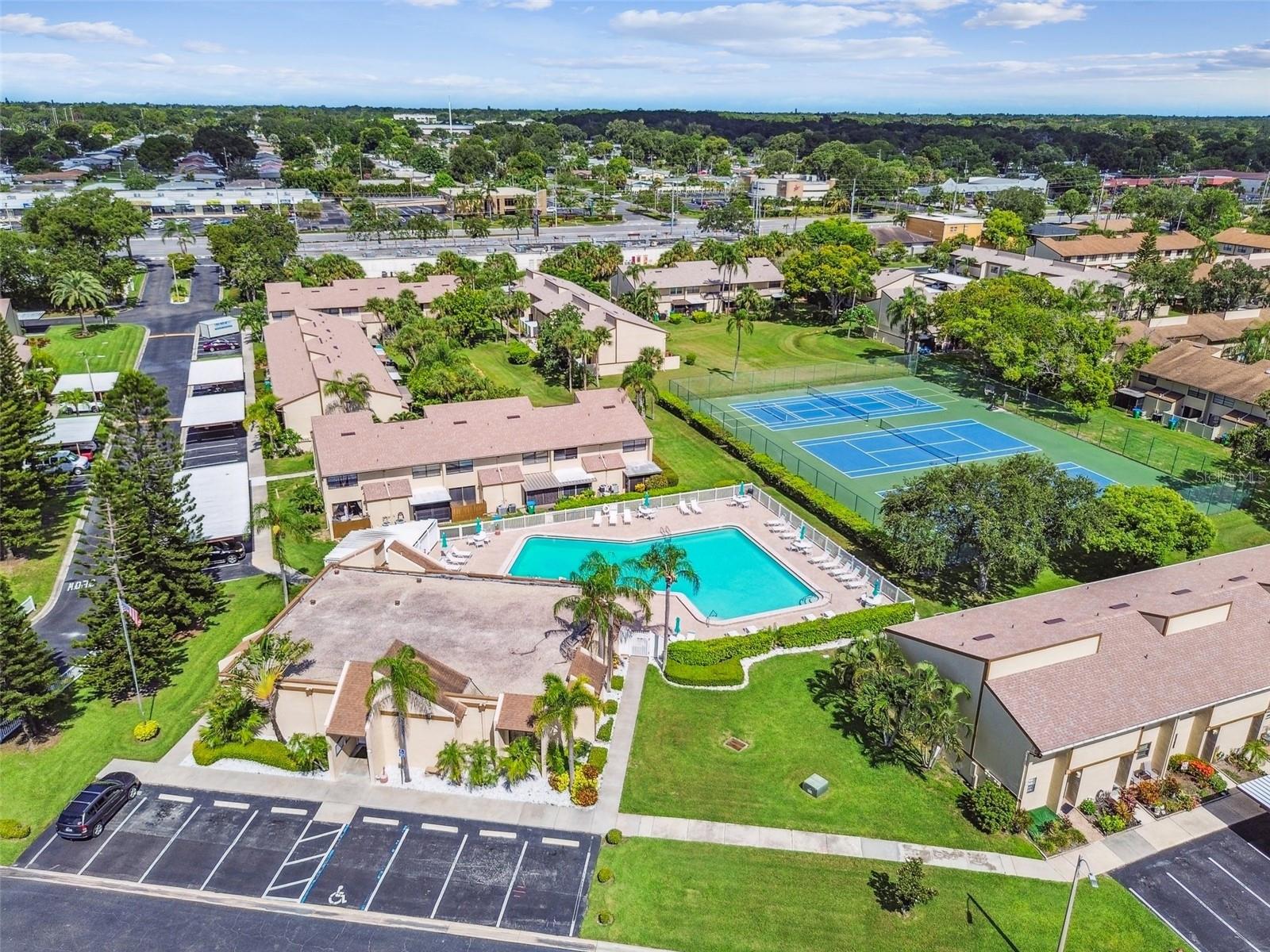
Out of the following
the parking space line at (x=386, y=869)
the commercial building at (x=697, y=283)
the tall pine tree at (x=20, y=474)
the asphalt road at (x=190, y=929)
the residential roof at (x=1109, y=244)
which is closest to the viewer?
the asphalt road at (x=190, y=929)

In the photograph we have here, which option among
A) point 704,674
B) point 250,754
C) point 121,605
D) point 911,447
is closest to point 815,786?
point 704,674

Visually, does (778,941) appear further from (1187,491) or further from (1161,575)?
(1187,491)

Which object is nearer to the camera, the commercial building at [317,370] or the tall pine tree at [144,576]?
the tall pine tree at [144,576]

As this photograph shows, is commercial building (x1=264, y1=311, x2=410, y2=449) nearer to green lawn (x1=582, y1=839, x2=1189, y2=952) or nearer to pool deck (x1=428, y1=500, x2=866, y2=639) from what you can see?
pool deck (x1=428, y1=500, x2=866, y2=639)

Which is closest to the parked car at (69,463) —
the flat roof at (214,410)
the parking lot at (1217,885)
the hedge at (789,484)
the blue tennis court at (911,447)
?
the flat roof at (214,410)

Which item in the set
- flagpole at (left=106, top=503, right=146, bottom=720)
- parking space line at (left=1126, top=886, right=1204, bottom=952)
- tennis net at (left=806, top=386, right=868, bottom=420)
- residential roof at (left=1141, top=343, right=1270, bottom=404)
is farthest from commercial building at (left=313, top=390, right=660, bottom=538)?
residential roof at (left=1141, top=343, right=1270, bottom=404)

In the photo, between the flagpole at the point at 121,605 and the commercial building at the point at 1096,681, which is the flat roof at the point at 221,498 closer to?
the flagpole at the point at 121,605
